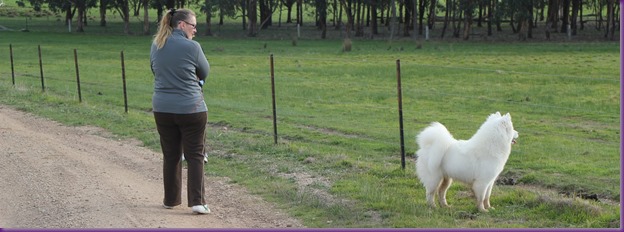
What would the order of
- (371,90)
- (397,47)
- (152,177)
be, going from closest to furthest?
1. (152,177)
2. (371,90)
3. (397,47)

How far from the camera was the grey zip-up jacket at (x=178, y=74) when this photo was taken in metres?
8.20

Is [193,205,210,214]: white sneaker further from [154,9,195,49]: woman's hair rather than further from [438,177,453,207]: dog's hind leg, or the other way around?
[438,177,453,207]: dog's hind leg

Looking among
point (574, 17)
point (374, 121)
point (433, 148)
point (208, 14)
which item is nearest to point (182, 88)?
point (433, 148)

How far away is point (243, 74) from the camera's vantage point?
3288 cm

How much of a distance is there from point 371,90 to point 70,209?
59.7 feet

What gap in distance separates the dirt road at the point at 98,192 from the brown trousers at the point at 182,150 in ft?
0.58

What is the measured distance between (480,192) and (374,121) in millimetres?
10739

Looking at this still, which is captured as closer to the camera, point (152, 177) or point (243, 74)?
point (152, 177)

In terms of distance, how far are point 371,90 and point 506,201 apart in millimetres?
17441

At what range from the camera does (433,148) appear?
29.0ft

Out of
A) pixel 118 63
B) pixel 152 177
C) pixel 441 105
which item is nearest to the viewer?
pixel 152 177

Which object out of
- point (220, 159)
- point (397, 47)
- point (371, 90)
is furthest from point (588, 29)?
point (220, 159)

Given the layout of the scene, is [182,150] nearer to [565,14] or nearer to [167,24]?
[167,24]

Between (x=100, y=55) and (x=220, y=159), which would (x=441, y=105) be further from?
(x=100, y=55)
